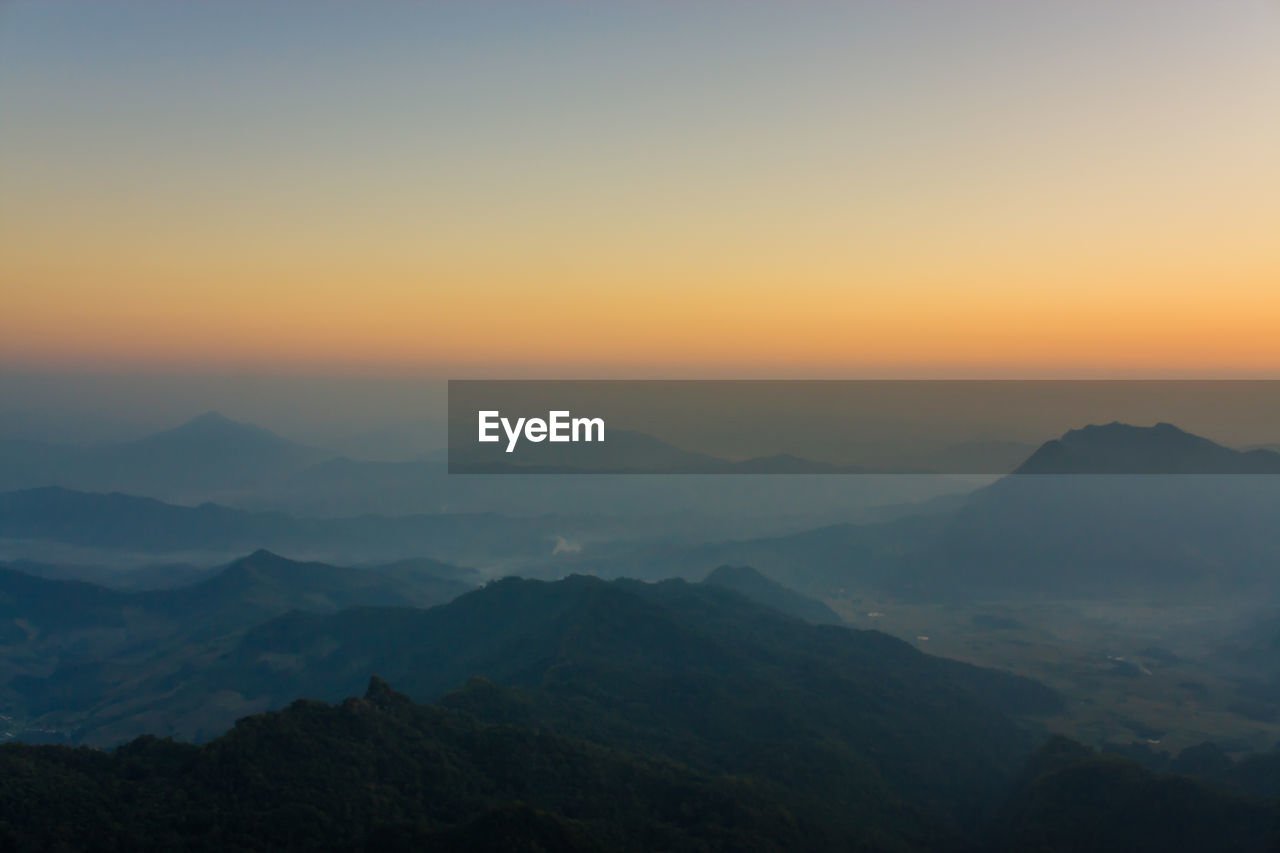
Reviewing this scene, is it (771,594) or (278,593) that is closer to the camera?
(771,594)

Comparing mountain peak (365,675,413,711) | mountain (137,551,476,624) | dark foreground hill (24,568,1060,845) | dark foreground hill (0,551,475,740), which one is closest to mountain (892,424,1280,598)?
dark foreground hill (24,568,1060,845)

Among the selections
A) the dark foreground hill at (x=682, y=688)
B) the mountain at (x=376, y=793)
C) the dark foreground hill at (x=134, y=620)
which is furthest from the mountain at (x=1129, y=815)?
the dark foreground hill at (x=134, y=620)

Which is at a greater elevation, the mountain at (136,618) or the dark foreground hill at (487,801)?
the dark foreground hill at (487,801)

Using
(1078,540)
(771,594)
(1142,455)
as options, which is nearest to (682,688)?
(771,594)

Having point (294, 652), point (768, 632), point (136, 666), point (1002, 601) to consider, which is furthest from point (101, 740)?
point (1002, 601)

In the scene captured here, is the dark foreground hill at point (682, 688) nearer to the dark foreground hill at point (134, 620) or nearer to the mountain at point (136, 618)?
the dark foreground hill at point (134, 620)

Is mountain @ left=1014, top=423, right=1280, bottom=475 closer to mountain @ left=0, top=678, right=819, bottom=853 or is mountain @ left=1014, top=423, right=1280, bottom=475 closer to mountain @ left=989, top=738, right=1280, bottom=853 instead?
mountain @ left=989, top=738, right=1280, bottom=853

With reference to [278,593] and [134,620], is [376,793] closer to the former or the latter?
[278,593]
